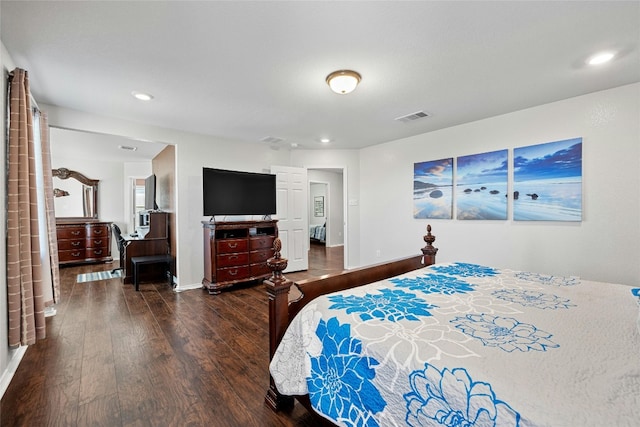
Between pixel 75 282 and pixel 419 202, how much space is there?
19.2ft

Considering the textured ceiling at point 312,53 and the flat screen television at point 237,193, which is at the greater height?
the textured ceiling at point 312,53

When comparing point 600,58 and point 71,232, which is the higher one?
point 600,58

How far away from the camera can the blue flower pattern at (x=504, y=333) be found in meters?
1.03

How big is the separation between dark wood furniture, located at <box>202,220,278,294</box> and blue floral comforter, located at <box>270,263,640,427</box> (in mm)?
2767

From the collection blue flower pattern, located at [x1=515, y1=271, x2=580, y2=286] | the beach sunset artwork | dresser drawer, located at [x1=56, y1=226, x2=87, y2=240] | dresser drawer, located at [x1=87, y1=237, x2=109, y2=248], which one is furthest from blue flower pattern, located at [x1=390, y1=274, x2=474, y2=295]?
dresser drawer, located at [x1=56, y1=226, x2=87, y2=240]

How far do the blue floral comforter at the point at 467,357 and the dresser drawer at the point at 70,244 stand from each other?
667 centimetres

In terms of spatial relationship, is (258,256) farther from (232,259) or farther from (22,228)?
(22,228)

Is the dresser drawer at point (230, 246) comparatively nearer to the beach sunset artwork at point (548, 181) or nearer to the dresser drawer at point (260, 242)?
the dresser drawer at point (260, 242)

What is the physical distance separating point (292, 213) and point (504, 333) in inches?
171

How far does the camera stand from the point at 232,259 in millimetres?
4164

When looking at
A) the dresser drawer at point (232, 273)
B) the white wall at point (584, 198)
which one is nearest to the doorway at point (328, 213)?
the dresser drawer at point (232, 273)

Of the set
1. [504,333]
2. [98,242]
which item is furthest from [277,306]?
[98,242]

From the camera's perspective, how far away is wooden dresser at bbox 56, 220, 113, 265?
5.82m

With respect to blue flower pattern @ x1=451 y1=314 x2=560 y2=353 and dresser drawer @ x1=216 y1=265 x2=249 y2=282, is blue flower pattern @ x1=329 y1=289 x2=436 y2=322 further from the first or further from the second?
dresser drawer @ x1=216 y1=265 x2=249 y2=282
